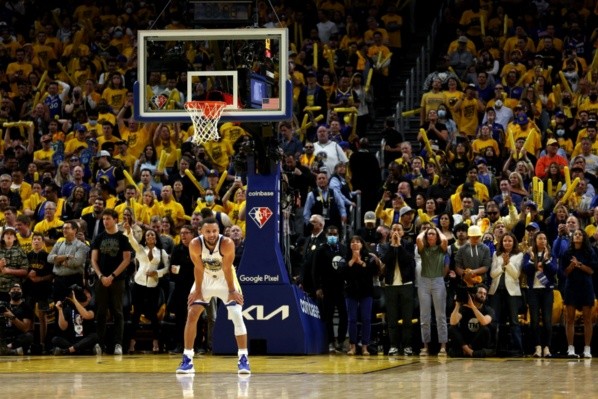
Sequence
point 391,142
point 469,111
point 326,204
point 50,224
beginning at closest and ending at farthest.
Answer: point 326,204
point 50,224
point 391,142
point 469,111

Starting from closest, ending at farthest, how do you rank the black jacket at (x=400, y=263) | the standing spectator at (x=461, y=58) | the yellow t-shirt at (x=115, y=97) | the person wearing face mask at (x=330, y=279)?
the black jacket at (x=400, y=263) < the person wearing face mask at (x=330, y=279) < the yellow t-shirt at (x=115, y=97) < the standing spectator at (x=461, y=58)

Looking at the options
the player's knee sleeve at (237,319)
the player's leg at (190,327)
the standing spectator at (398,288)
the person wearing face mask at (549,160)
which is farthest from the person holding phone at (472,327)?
the player's leg at (190,327)

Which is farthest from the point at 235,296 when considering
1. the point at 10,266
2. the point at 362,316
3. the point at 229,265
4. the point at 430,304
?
the point at 10,266

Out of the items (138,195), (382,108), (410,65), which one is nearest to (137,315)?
(138,195)

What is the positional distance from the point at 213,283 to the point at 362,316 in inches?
202

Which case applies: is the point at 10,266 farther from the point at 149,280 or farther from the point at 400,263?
the point at 400,263

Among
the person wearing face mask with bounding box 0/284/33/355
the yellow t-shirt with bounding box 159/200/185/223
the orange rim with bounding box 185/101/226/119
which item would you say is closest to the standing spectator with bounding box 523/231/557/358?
the orange rim with bounding box 185/101/226/119

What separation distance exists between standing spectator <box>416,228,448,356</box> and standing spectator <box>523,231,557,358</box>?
1.30 m

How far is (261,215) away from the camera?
20297 mm

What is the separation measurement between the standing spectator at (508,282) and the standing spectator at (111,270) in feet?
18.9

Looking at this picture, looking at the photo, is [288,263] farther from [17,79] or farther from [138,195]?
[17,79]

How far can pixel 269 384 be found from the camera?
48.8 feet

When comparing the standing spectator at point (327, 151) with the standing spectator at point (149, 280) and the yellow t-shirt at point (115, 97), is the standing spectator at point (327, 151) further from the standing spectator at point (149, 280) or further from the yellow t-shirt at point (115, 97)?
the yellow t-shirt at point (115, 97)

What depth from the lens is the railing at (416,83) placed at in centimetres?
2761
